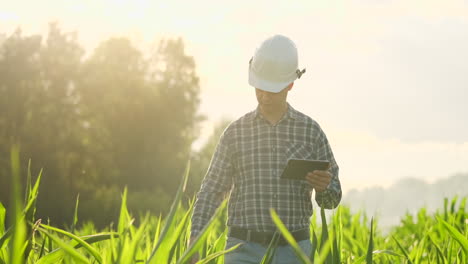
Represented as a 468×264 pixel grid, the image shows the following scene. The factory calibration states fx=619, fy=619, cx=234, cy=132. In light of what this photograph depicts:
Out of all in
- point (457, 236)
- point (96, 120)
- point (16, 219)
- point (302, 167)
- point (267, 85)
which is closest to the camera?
point (16, 219)

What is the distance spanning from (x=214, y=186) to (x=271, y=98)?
1.95 feet

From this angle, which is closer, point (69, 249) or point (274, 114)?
point (69, 249)

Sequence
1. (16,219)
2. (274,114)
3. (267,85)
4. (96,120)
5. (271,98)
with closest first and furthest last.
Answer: (16,219)
(267,85)
(271,98)
(274,114)
(96,120)

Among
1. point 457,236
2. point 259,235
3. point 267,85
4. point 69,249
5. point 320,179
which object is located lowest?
point 259,235

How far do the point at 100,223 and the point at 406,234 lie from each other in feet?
50.3

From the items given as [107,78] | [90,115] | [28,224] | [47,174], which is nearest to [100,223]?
[47,174]

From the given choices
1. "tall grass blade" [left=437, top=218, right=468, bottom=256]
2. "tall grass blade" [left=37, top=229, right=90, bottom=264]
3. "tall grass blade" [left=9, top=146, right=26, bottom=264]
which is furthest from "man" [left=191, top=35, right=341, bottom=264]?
"tall grass blade" [left=9, top=146, right=26, bottom=264]

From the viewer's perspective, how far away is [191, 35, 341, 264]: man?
3.36 metres

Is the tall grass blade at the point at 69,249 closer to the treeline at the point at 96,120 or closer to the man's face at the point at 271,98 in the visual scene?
the man's face at the point at 271,98

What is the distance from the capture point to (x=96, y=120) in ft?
104

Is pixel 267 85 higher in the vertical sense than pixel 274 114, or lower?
higher

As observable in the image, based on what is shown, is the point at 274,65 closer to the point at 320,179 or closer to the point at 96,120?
the point at 320,179

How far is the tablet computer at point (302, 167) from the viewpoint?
10.1ft

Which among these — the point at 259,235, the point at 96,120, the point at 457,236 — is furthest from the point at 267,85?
the point at 96,120
